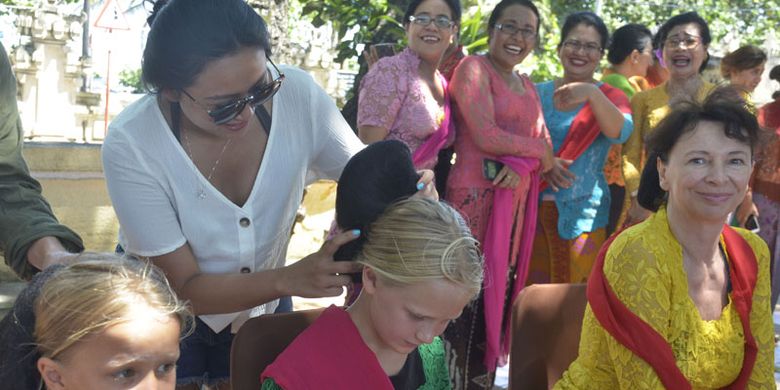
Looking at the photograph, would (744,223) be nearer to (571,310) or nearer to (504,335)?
(504,335)

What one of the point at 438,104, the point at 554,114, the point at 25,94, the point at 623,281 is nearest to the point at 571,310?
the point at 623,281

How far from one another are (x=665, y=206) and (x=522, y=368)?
0.55m

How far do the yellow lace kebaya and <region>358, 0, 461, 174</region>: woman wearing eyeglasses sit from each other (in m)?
1.44

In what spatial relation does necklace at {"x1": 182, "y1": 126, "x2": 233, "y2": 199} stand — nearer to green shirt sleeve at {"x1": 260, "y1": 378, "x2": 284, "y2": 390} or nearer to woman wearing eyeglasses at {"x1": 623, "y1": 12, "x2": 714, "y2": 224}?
green shirt sleeve at {"x1": 260, "y1": 378, "x2": 284, "y2": 390}

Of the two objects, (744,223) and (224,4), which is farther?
(744,223)

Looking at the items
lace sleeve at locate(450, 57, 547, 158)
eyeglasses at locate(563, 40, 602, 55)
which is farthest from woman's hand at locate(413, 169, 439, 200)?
eyeglasses at locate(563, 40, 602, 55)

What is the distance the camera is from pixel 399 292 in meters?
2.04

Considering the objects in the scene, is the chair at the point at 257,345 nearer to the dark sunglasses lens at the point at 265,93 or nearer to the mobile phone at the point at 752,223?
the dark sunglasses lens at the point at 265,93

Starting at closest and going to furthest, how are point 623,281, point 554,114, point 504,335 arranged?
point 623,281, point 504,335, point 554,114

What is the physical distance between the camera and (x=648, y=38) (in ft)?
18.6

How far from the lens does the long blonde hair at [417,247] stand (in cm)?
202

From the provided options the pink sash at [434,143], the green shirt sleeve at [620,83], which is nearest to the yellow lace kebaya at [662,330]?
the pink sash at [434,143]

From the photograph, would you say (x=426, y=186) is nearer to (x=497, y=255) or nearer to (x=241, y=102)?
(x=241, y=102)

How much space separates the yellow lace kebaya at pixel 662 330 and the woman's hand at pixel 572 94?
2.00m
